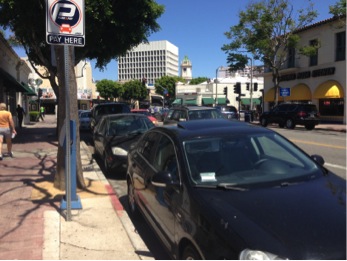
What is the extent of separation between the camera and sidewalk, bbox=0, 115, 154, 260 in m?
4.67

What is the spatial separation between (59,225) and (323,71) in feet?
101

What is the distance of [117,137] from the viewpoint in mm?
9844

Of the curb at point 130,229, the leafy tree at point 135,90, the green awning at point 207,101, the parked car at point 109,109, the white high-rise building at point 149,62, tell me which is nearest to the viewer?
the curb at point 130,229

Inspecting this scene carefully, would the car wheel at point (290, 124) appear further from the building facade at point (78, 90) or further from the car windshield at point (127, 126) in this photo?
the building facade at point (78, 90)

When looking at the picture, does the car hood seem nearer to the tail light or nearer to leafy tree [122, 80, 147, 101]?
the tail light

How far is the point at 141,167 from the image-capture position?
5469 mm

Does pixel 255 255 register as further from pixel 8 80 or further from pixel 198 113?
pixel 8 80

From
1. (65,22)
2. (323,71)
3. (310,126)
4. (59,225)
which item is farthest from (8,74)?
(323,71)

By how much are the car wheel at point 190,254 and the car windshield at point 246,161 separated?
2.05 ft

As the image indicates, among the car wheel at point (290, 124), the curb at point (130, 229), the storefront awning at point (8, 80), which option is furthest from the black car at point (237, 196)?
the car wheel at point (290, 124)

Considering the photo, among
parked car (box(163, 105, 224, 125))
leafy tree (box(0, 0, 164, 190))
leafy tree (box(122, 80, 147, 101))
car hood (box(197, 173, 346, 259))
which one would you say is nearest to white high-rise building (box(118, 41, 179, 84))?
leafy tree (box(122, 80, 147, 101))

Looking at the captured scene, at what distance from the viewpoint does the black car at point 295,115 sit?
25.5 m

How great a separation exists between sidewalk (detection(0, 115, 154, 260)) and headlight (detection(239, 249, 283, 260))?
214 centimetres

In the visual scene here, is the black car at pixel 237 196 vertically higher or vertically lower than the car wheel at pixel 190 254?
higher
